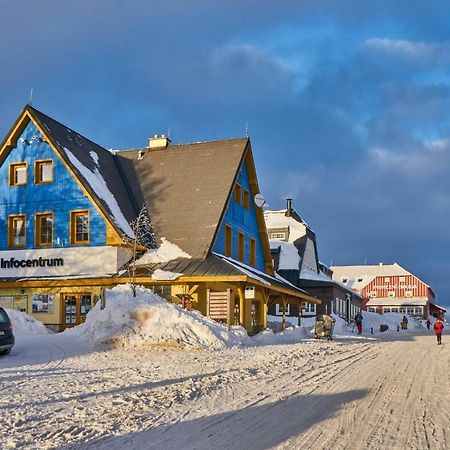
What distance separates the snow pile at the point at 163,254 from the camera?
2762cm

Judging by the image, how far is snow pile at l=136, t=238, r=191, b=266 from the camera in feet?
90.6

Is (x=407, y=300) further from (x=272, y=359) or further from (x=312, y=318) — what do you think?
(x=272, y=359)

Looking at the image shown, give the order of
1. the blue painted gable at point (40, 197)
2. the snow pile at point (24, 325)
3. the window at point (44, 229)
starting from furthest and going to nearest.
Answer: the window at point (44, 229) → the blue painted gable at point (40, 197) → the snow pile at point (24, 325)

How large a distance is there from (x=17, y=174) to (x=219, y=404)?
23612 millimetres

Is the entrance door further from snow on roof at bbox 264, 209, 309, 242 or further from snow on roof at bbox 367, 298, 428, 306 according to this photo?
snow on roof at bbox 367, 298, 428, 306

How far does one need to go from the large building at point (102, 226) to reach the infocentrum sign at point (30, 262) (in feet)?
0.15

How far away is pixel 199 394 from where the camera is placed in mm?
10016

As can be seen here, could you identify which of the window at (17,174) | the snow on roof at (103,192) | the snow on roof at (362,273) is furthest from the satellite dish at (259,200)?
the snow on roof at (362,273)

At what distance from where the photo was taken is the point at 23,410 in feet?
27.9

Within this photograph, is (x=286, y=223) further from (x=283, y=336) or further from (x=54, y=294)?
(x=54, y=294)

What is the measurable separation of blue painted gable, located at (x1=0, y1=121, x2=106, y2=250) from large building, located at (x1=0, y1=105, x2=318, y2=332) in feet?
0.15

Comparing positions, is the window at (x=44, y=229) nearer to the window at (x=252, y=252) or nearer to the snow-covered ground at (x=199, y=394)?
the snow-covered ground at (x=199, y=394)

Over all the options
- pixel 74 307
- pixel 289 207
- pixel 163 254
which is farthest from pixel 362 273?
pixel 74 307

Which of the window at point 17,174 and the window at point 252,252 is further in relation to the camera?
the window at point 252,252
